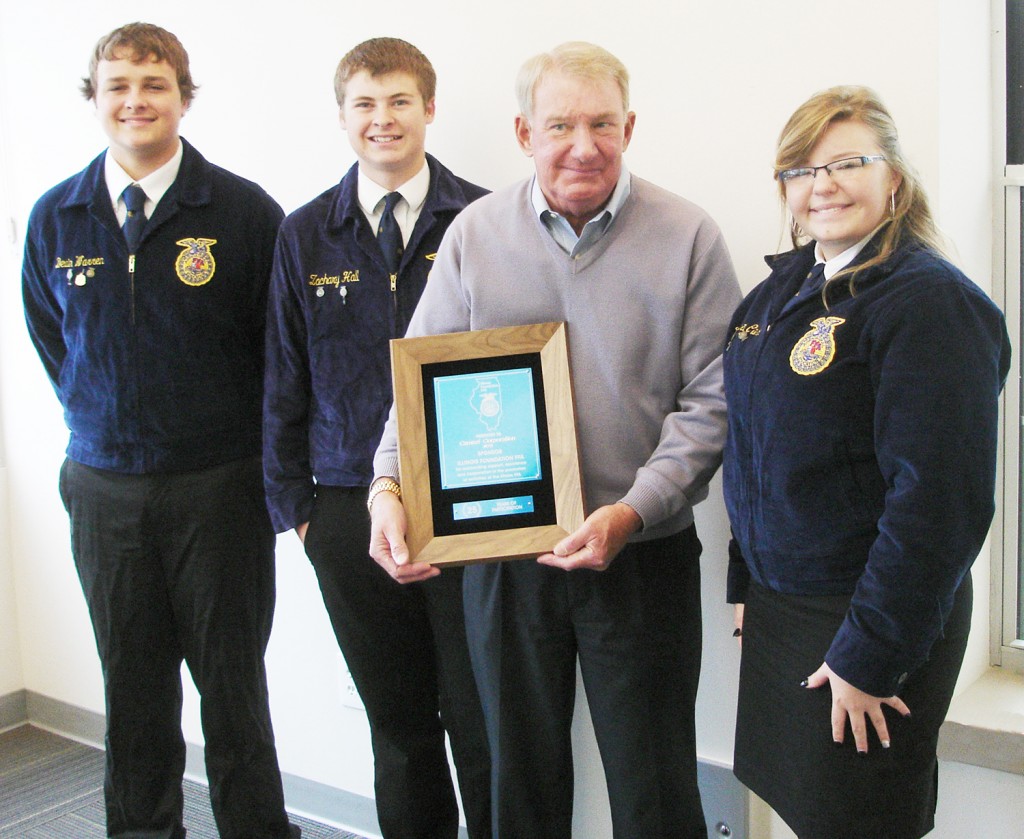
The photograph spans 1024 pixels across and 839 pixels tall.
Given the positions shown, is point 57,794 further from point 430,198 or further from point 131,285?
point 430,198

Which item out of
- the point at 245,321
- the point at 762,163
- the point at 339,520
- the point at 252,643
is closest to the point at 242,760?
the point at 252,643

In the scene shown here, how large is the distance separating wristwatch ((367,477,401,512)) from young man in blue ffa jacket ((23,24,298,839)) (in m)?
0.58

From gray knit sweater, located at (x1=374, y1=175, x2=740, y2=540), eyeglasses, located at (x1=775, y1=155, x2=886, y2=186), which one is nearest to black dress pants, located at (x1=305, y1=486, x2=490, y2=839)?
gray knit sweater, located at (x1=374, y1=175, x2=740, y2=540)

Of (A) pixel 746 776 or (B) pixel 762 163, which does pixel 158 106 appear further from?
(A) pixel 746 776

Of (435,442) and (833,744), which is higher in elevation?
(435,442)

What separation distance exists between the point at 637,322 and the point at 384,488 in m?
0.52

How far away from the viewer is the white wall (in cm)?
177

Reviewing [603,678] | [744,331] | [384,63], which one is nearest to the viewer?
[744,331]

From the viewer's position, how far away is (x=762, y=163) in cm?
188

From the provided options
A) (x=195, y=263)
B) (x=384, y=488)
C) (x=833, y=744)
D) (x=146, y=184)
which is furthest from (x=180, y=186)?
(x=833, y=744)

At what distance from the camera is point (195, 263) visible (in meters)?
2.21

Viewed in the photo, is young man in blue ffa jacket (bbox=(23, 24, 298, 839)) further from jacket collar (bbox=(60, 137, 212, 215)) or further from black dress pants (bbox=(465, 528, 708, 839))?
black dress pants (bbox=(465, 528, 708, 839))

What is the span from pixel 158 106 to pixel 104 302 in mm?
444

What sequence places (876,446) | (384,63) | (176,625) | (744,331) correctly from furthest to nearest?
(176,625) → (384,63) → (744,331) → (876,446)
